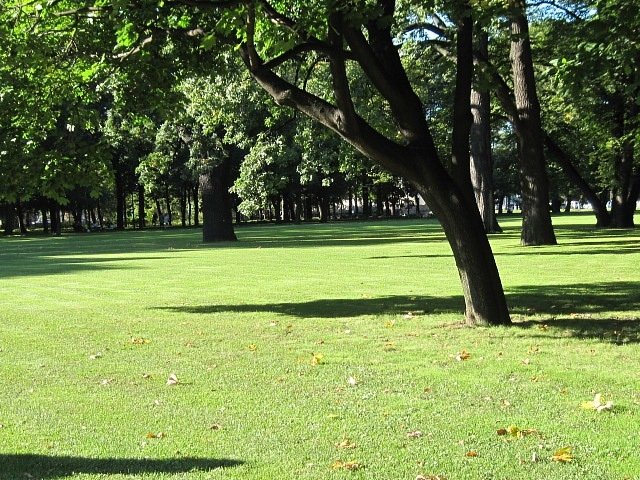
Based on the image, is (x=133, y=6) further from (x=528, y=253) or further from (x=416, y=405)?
(x=528, y=253)

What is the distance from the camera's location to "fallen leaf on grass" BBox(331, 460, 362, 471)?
5168 mm

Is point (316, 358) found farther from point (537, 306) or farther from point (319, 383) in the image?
point (537, 306)

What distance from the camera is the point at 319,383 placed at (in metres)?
7.82

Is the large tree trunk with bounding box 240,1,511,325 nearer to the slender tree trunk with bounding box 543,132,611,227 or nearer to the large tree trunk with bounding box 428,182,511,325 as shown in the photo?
the large tree trunk with bounding box 428,182,511,325

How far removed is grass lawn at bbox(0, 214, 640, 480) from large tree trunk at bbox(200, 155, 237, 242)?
22.9 m

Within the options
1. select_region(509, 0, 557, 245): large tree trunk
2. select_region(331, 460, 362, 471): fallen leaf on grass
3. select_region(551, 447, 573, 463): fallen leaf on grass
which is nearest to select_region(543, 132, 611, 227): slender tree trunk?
select_region(509, 0, 557, 245): large tree trunk

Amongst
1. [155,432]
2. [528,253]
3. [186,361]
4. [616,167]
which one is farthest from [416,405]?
[616,167]

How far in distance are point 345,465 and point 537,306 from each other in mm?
8736

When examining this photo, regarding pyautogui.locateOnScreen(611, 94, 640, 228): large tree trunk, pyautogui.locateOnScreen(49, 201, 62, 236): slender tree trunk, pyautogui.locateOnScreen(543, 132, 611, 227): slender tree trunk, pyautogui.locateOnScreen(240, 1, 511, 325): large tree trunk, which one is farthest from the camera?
pyautogui.locateOnScreen(49, 201, 62, 236): slender tree trunk

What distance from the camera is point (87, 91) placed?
45.4 ft

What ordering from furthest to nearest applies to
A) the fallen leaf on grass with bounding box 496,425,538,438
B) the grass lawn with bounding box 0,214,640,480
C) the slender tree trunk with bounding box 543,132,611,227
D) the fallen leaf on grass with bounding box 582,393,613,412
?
the slender tree trunk with bounding box 543,132,611,227
the fallen leaf on grass with bounding box 582,393,613,412
the fallen leaf on grass with bounding box 496,425,538,438
the grass lawn with bounding box 0,214,640,480

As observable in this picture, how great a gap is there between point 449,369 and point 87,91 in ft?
28.7

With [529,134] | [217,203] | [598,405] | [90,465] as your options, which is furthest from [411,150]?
[217,203]

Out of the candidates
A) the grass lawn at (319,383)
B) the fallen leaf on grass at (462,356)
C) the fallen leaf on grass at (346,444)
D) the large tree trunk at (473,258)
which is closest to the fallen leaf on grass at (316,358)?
the grass lawn at (319,383)
